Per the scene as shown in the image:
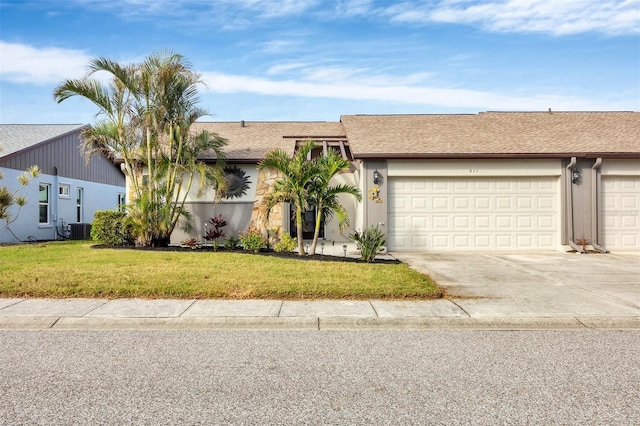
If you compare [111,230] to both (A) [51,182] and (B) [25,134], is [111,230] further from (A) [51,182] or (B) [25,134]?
(B) [25,134]

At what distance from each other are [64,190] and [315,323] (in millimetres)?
19002

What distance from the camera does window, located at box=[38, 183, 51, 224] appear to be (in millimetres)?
18625

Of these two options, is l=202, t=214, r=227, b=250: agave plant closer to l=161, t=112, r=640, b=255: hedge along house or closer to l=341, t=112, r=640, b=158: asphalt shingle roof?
l=161, t=112, r=640, b=255: hedge along house

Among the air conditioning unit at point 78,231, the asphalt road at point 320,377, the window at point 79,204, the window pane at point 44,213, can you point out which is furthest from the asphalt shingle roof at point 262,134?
the asphalt road at point 320,377

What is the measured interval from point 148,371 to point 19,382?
3.36 feet

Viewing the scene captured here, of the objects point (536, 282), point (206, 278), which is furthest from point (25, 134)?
point (536, 282)

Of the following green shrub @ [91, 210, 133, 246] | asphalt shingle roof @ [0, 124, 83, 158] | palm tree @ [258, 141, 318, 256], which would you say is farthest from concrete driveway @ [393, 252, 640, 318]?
asphalt shingle roof @ [0, 124, 83, 158]

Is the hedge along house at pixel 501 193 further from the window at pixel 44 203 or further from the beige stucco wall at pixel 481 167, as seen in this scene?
the window at pixel 44 203

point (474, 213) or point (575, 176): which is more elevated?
point (575, 176)

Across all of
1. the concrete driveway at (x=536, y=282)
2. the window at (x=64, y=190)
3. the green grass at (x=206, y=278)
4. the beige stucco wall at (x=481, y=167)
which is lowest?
the concrete driveway at (x=536, y=282)

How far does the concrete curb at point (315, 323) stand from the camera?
5.50 meters

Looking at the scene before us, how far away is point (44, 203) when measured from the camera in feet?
61.6

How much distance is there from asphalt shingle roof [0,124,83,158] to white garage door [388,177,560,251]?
48.7 ft

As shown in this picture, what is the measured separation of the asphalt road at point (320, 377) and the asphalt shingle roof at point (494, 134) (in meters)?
9.30
